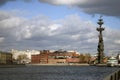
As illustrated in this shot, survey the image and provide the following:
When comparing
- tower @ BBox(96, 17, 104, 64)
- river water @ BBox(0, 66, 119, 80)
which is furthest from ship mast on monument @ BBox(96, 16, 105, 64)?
river water @ BBox(0, 66, 119, 80)

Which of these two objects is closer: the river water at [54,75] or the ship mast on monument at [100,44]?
the river water at [54,75]

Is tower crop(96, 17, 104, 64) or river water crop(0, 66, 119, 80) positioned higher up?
tower crop(96, 17, 104, 64)

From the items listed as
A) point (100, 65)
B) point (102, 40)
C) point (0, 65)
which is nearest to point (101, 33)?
point (102, 40)

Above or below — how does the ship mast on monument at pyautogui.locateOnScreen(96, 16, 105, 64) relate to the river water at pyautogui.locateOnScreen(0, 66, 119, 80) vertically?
above

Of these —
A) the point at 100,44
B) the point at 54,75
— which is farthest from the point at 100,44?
the point at 54,75

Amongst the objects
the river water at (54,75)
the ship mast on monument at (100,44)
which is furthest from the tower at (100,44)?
the river water at (54,75)

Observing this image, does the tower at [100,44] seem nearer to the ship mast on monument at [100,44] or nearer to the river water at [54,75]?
the ship mast on monument at [100,44]

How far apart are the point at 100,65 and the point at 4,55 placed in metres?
51.2

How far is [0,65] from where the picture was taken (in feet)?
583

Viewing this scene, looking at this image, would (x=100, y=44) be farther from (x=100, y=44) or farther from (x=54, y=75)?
(x=54, y=75)

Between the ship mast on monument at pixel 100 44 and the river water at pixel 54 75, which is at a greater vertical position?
the ship mast on monument at pixel 100 44

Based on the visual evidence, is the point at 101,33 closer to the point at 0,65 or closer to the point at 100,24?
the point at 100,24

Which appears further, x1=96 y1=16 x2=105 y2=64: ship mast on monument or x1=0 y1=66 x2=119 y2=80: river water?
x1=96 y1=16 x2=105 y2=64: ship mast on monument

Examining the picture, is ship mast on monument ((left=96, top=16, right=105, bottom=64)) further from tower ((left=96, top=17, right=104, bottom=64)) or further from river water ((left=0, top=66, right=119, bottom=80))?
river water ((left=0, top=66, right=119, bottom=80))
